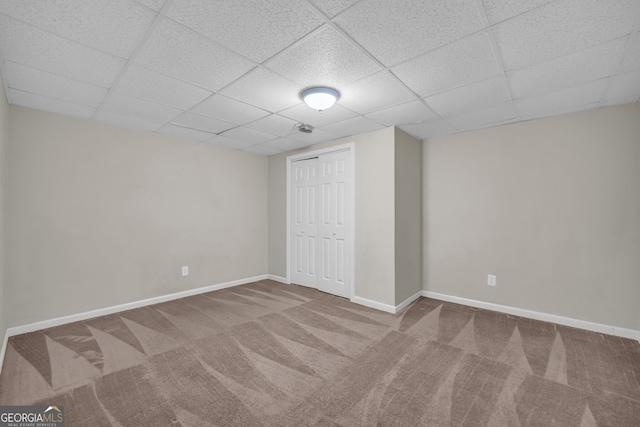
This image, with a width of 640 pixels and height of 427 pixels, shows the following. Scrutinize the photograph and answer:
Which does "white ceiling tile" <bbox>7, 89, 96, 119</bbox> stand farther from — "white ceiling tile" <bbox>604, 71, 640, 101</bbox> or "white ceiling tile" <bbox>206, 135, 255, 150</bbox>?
"white ceiling tile" <bbox>604, 71, 640, 101</bbox>

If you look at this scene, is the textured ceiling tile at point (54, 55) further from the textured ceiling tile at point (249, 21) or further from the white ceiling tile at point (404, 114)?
the white ceiling tile at point (404, 114)

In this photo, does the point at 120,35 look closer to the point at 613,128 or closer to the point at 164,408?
the point at 164,408

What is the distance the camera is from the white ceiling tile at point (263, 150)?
4.68 metres

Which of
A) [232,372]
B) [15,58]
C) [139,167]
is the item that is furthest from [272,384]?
[139,167]

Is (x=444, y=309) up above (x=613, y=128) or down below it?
below

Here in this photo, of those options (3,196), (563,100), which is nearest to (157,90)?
(3,196)

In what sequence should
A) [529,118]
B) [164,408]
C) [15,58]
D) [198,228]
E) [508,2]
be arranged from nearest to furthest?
[508,2] → [164,408] → [15,58] → [529,118] → [198,228]

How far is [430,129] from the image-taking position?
3.72 m

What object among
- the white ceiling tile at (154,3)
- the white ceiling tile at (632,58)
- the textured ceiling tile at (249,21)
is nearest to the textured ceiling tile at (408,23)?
the textured ceiling tile at (249,21)

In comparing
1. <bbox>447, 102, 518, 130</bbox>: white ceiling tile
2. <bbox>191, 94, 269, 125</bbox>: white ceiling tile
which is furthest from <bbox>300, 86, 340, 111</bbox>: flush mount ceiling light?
<bbox>447, 102, 518, 130</bbox>: white ceiling tile

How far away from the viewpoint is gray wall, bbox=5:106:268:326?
9.61ft

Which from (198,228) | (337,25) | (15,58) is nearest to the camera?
(337,25)

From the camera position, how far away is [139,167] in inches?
147

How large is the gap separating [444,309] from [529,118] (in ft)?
8.71
